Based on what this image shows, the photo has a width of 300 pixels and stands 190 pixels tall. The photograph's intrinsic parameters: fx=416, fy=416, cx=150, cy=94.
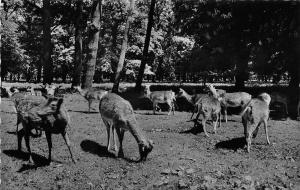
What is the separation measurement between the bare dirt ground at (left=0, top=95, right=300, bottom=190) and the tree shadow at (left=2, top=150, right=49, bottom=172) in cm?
3

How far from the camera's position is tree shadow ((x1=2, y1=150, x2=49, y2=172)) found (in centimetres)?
1290

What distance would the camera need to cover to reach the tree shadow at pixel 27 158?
508 inches

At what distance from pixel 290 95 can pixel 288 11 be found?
Answer: 5.96 meters

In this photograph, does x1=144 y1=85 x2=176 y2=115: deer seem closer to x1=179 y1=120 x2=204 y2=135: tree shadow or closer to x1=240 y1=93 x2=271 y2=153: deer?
x1=179 y1=120 x2=204 y2=135: tree shadow

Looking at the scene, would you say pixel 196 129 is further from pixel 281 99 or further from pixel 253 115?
pixel 281 99

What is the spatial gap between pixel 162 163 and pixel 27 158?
4.41 meters

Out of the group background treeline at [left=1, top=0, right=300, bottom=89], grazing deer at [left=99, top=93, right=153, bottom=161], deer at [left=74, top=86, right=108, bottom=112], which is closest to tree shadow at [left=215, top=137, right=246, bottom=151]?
grazing deer at [left=99, top=93, right=153, bottom=161]

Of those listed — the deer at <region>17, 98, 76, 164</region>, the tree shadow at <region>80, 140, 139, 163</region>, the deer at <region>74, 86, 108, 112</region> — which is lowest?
the tree shadow at <region>80, 140, 139, 163</region>

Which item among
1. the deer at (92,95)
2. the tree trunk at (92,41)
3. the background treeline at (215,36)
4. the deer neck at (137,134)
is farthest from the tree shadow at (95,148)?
the tree trunk at (92,41)

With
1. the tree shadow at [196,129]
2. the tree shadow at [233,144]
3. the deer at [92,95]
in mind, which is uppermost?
the deer at [92,95]

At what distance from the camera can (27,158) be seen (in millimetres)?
13602

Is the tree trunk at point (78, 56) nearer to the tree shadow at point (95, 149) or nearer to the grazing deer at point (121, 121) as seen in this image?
the tree shadow at point (95, 149)

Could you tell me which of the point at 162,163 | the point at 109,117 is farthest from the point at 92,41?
the point at 162,163

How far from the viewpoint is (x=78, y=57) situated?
33969mm
